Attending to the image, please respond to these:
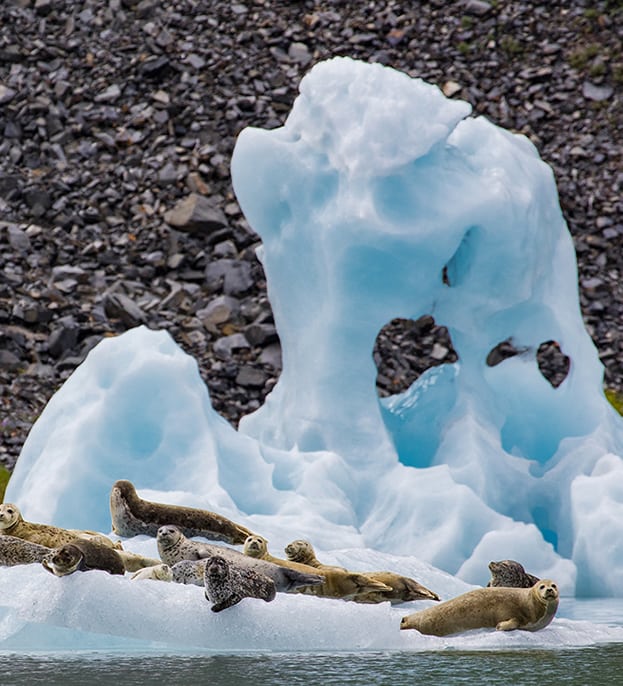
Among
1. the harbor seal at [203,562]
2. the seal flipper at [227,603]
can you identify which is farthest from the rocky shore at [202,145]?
the seal flipper at [227,603]

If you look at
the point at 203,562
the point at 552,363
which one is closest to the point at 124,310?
the point at 552,363

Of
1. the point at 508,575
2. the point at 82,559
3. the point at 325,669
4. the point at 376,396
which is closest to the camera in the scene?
the point at 325,669

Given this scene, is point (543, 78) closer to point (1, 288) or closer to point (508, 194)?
point (1, 288)

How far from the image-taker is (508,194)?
11172 mm

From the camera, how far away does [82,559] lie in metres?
6.48

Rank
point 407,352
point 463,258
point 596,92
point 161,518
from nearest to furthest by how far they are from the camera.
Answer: point 161,518, point 463,258, point 407,352, point 596,92

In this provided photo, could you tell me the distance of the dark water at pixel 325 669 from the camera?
5.13m

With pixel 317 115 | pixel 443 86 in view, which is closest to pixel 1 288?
pixel 443 86

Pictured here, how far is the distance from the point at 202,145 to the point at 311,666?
59.1 ft

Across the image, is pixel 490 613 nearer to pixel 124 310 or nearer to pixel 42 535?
pixel 42 535

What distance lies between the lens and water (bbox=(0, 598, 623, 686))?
16.9ft

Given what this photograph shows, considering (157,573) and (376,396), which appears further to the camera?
(376,396)

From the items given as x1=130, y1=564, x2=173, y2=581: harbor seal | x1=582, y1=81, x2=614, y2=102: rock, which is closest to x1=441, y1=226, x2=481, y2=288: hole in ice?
x1=130, y1=564, x2=173, y2=581: harbor seal

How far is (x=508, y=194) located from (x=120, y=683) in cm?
710
